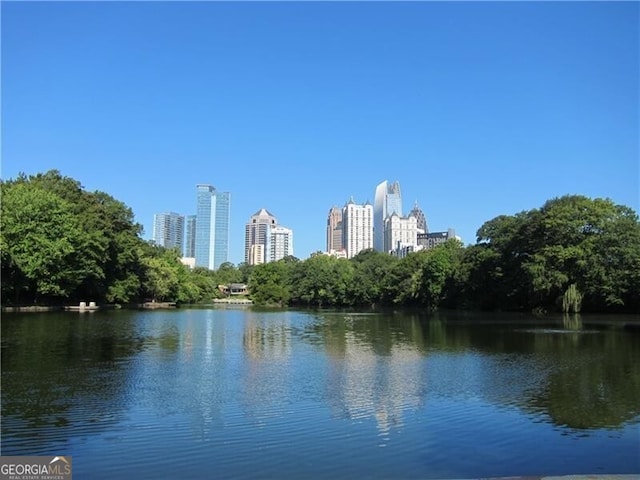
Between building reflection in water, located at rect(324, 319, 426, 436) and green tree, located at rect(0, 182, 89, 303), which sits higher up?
green tree, located at rect(0, 182, 89, 303)

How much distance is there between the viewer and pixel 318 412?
1191cm

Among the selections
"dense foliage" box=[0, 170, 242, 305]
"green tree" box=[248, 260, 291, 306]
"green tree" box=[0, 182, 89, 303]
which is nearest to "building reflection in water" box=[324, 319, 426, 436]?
"green tree" box=[0, 182, 89, 303]

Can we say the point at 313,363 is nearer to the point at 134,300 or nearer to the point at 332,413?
the point at 332,413

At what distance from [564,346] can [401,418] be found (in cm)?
1757

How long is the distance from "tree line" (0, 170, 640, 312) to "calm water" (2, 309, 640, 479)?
34018 mm

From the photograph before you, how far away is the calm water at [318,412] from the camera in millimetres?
8630

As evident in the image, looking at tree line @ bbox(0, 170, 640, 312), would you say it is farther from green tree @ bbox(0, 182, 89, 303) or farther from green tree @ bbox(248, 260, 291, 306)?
green tree @ bbox(248, 260, 291, 306)

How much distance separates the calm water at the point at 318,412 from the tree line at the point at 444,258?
34018mm

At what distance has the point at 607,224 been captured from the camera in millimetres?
58250

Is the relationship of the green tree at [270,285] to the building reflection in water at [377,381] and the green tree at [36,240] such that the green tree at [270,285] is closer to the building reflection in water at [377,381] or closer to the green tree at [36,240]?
the green tree at [36,240]

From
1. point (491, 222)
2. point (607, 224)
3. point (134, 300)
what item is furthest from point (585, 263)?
point (134, 300)

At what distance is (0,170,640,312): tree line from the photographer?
53.6 metres

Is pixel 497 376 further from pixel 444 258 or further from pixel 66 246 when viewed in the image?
pixel 444 258

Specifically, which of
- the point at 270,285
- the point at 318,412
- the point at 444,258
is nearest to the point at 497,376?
the point at 318,412
